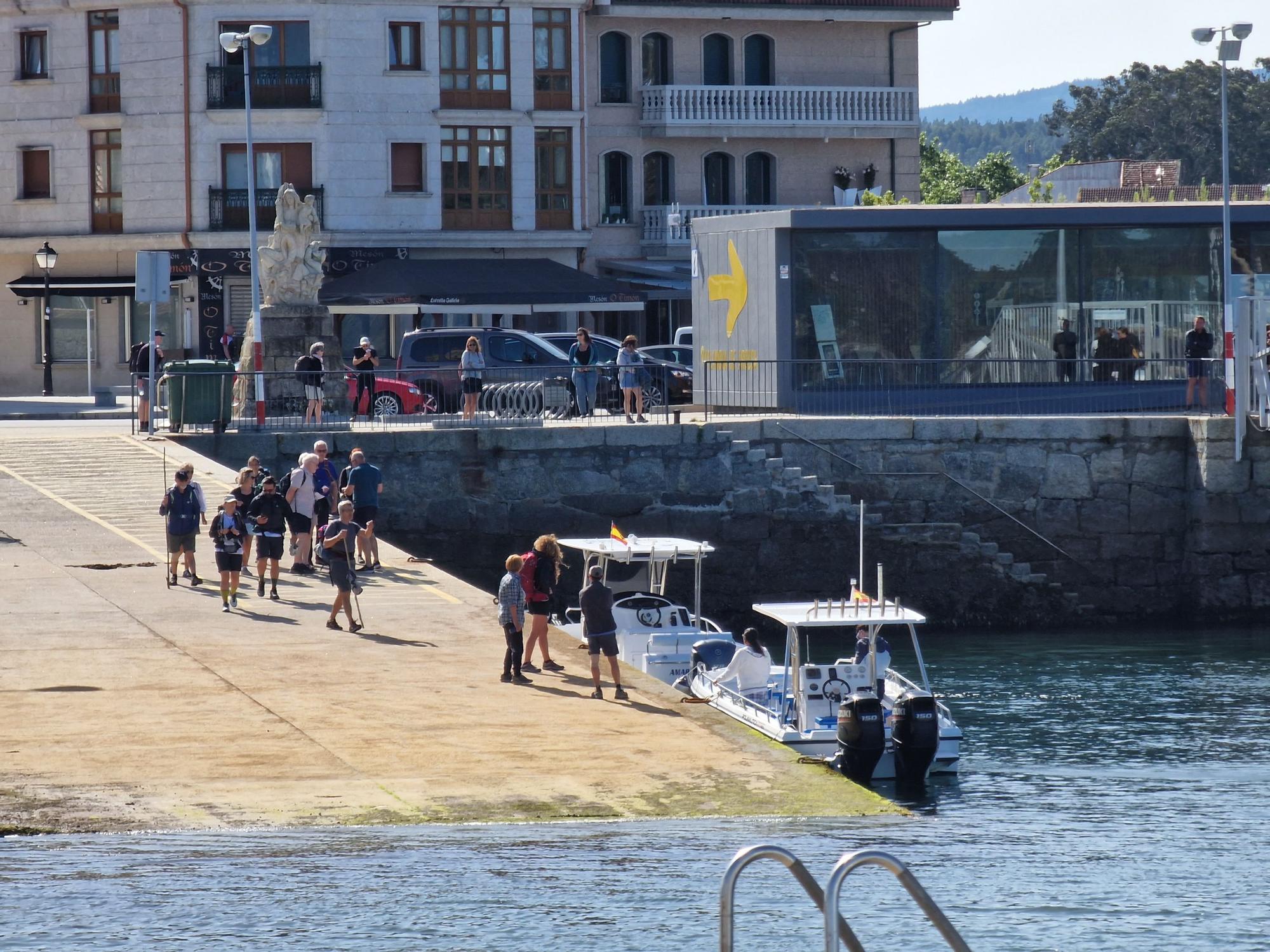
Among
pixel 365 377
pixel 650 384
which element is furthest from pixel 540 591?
pixel 650 384

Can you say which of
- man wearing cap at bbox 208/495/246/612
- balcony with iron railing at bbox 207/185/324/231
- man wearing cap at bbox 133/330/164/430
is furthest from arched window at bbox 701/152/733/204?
man wearing cap at bbox 208/495/246/612

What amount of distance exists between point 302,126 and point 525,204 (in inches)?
248

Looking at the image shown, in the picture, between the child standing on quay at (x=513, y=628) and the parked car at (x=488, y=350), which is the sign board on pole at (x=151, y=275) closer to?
the parked car at (x=488, y=350)

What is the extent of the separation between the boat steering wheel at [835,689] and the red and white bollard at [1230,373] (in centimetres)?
1150

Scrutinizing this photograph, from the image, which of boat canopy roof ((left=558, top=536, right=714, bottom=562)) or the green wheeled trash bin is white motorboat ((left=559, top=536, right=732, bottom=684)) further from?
the green wheeled trash bin

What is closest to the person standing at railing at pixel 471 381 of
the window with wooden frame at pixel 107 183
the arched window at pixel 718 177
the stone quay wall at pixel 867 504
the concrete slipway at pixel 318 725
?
the stone quay wall at pixel 867 504

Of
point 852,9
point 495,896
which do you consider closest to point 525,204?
point 852,9

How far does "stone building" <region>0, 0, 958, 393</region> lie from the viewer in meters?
50.3

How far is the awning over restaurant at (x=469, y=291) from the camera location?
4759 cm

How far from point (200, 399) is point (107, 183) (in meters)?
22.3

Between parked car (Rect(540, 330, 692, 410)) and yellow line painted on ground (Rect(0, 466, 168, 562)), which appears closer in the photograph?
yellow line painted on ground (Rect(0, 466, 168, 562))

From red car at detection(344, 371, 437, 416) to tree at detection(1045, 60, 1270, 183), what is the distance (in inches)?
3185

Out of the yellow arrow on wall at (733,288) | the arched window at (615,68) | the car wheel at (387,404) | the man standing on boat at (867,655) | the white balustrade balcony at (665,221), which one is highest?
the arched window at (615,68)

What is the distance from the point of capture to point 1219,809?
17.7 metres
